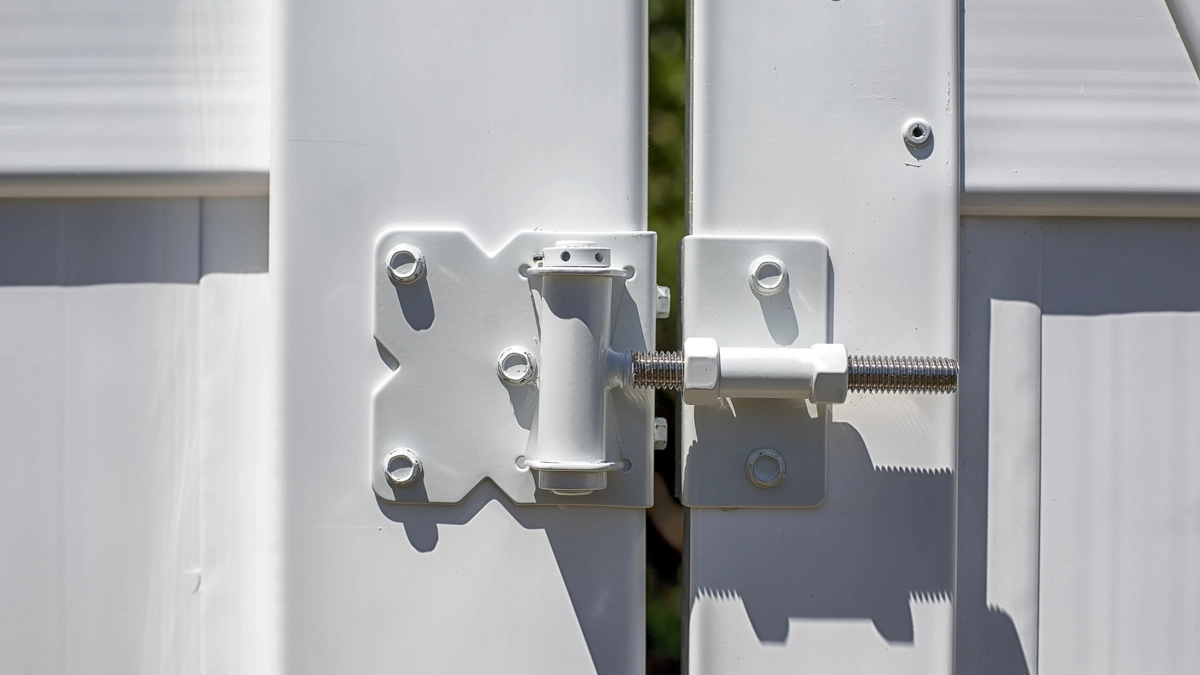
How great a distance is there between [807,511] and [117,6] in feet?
2.04

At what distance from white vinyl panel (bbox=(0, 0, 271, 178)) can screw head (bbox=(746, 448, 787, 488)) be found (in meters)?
0.41

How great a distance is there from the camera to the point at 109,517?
0.58m

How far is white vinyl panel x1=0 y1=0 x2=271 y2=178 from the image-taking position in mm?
573

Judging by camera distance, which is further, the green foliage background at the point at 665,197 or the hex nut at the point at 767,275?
the green foliage background at the point at 665,197

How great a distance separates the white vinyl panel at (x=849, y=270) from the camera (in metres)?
0.53

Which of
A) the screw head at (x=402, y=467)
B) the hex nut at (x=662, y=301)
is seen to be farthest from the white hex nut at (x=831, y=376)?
the screw head at (x=402, y=467)

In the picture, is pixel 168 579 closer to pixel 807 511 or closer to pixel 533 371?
pixel 533 371

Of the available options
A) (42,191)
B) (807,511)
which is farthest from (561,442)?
(42,191)

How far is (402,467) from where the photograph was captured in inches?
20.7

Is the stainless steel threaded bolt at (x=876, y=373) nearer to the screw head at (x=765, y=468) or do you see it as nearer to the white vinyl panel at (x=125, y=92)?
the screw head at (x=765, y=468)

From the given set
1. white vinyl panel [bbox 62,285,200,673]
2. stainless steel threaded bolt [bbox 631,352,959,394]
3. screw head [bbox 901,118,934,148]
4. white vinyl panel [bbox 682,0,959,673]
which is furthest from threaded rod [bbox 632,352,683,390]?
white vinyl panel [bbox 62,285,200,673]

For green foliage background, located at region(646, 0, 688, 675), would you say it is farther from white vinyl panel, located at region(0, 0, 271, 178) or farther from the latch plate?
white vinyl panel, located at region(0, 0, 271, 178)

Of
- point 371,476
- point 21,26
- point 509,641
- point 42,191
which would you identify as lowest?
point 509,641

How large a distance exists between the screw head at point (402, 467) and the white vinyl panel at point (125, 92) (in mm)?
231
